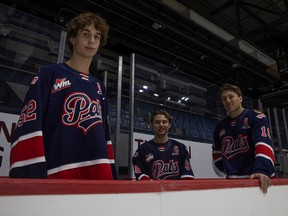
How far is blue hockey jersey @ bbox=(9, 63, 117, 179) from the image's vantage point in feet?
2.15

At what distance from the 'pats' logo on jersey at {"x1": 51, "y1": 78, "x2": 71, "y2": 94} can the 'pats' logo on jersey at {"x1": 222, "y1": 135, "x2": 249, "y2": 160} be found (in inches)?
39.9

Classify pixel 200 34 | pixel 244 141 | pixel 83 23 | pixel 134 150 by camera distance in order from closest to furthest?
1. pixel 83 23
2. pixel 244 141
3. pixel 134 150
4. pixel 200 34

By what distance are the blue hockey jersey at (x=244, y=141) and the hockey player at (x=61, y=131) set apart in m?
0.79

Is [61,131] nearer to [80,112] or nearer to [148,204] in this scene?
[80,112]

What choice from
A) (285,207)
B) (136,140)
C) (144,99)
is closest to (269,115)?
(144,99)

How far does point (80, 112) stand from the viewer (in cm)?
80

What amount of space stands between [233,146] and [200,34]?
234 centimetres

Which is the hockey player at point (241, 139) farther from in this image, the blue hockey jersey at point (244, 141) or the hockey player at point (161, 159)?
the hockey player at point (161, 159)

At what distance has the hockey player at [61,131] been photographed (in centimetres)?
66

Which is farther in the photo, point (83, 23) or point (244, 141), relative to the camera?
point (244, 141)

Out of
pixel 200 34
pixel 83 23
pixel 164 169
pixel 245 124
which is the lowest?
pixel 164 169

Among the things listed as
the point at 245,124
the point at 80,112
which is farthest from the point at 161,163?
the point at 80,112

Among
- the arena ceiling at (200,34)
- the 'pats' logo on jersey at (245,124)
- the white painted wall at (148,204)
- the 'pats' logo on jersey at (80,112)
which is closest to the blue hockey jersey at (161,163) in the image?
the 'pats' logo on jersey at (245,124)

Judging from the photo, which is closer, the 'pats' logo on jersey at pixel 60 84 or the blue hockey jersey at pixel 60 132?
the blue hockey jersey at pixel 60 132
